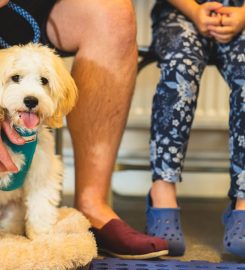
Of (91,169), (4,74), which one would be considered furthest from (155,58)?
(4,74)

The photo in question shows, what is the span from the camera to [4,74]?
98 centimetres

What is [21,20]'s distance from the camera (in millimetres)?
1117

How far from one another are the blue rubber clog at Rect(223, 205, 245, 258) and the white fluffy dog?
0.37m

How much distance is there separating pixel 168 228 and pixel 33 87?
1.42 ft

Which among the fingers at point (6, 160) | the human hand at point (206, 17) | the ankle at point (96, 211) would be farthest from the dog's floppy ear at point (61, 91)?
the human hand at point (206, 17)

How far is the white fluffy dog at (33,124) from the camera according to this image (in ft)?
3.21

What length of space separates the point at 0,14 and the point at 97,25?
199 mm

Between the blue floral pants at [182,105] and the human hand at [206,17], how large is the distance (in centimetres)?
3

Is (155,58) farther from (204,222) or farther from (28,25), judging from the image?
(204,222)

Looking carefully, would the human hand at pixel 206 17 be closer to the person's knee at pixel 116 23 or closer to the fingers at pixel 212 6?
the fingers at pixel 212 6

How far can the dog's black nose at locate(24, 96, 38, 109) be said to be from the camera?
961mm

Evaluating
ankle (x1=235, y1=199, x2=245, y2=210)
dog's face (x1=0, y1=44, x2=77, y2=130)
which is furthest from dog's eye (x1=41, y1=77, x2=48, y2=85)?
ankle (x1=235, y1=199, x2=245, y2=210)

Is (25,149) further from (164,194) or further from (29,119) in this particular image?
(164,194)

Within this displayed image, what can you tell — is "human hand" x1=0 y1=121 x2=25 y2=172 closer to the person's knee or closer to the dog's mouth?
the dog's mouth
